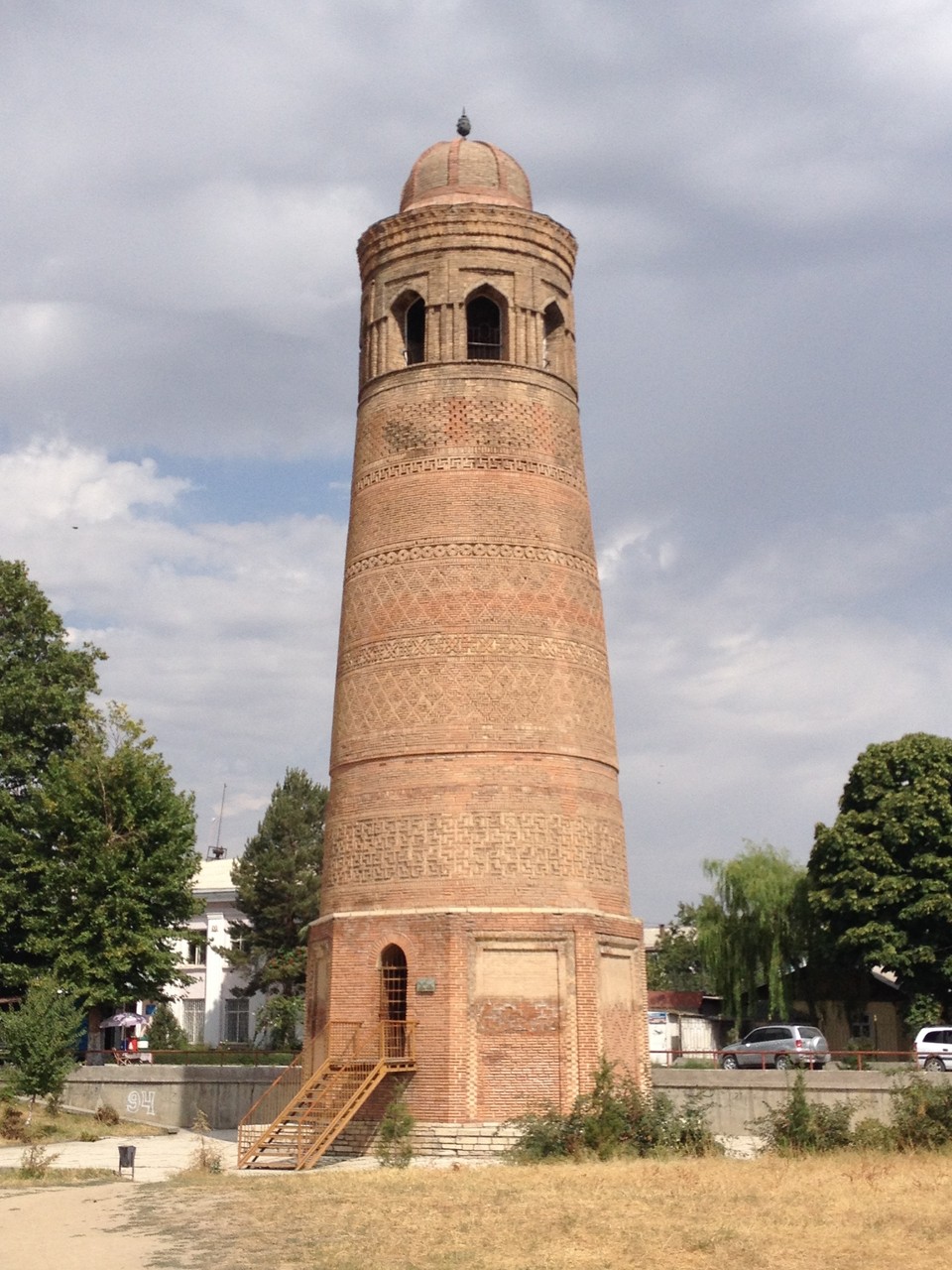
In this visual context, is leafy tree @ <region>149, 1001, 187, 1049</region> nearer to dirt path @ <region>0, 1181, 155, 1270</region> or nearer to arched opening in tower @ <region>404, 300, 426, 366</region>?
arched opening in tower @ <region>404, 300, 426, 366</region>

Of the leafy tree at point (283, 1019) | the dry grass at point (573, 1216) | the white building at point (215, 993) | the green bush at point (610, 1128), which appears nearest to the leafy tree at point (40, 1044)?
the dry grass at point (573, 1216)

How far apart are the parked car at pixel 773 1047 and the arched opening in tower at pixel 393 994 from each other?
1127cm

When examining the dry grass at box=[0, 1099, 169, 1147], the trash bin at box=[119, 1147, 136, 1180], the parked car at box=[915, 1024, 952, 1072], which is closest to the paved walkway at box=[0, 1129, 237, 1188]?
the trash bin at box=[119, 1147, 136, 1180]

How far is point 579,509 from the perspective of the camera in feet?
78.0

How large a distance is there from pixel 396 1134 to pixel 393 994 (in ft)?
6.59

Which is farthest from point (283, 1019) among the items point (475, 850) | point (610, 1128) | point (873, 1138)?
point (873, 1138)

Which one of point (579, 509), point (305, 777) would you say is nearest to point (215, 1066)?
point (579, 509)

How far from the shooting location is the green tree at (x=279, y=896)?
151 feet

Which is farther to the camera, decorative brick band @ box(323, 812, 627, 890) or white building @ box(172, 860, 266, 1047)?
white building @ box(172, 860, 266, 1047)

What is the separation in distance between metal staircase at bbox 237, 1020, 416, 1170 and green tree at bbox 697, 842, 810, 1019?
21.8 metres

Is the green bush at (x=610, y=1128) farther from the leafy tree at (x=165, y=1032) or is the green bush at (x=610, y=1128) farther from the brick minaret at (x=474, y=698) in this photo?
the leafy tree at (x=165, y=1032)

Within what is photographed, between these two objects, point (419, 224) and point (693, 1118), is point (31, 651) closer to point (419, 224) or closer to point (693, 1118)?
point (419, 224)

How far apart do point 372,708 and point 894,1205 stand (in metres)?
10.4

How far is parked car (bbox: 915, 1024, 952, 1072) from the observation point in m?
28.0
